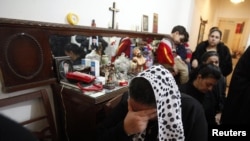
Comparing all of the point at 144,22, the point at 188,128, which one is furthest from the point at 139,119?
the point at 144,22

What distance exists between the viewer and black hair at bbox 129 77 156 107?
769 mm

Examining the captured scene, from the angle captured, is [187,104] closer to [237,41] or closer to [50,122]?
[50,122]

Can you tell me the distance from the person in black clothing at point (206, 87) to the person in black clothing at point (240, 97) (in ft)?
0.43

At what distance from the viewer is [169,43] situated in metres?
2.33

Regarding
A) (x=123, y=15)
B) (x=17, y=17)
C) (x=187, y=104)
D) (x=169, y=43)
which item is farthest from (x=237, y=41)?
(x=17, y=17)

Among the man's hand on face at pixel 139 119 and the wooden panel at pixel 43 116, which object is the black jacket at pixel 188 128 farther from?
the wooden panel at pixel 43 116

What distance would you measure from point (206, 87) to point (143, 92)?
85 centimetres

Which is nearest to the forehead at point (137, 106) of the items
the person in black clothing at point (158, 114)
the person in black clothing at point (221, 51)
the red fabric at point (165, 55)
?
the person in black clothing at point (158, 114)

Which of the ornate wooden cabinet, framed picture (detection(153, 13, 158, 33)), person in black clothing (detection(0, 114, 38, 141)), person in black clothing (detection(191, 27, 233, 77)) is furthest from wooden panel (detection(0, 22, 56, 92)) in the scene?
person in black clothing (detection(191, 27, 233, 77))

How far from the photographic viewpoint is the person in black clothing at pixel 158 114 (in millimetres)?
778

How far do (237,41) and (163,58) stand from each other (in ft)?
13.4

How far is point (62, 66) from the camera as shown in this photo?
4.67 ft

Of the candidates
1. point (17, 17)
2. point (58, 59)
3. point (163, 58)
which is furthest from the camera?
point (163, 58)

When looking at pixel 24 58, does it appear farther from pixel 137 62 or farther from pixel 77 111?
pixel 137 62
